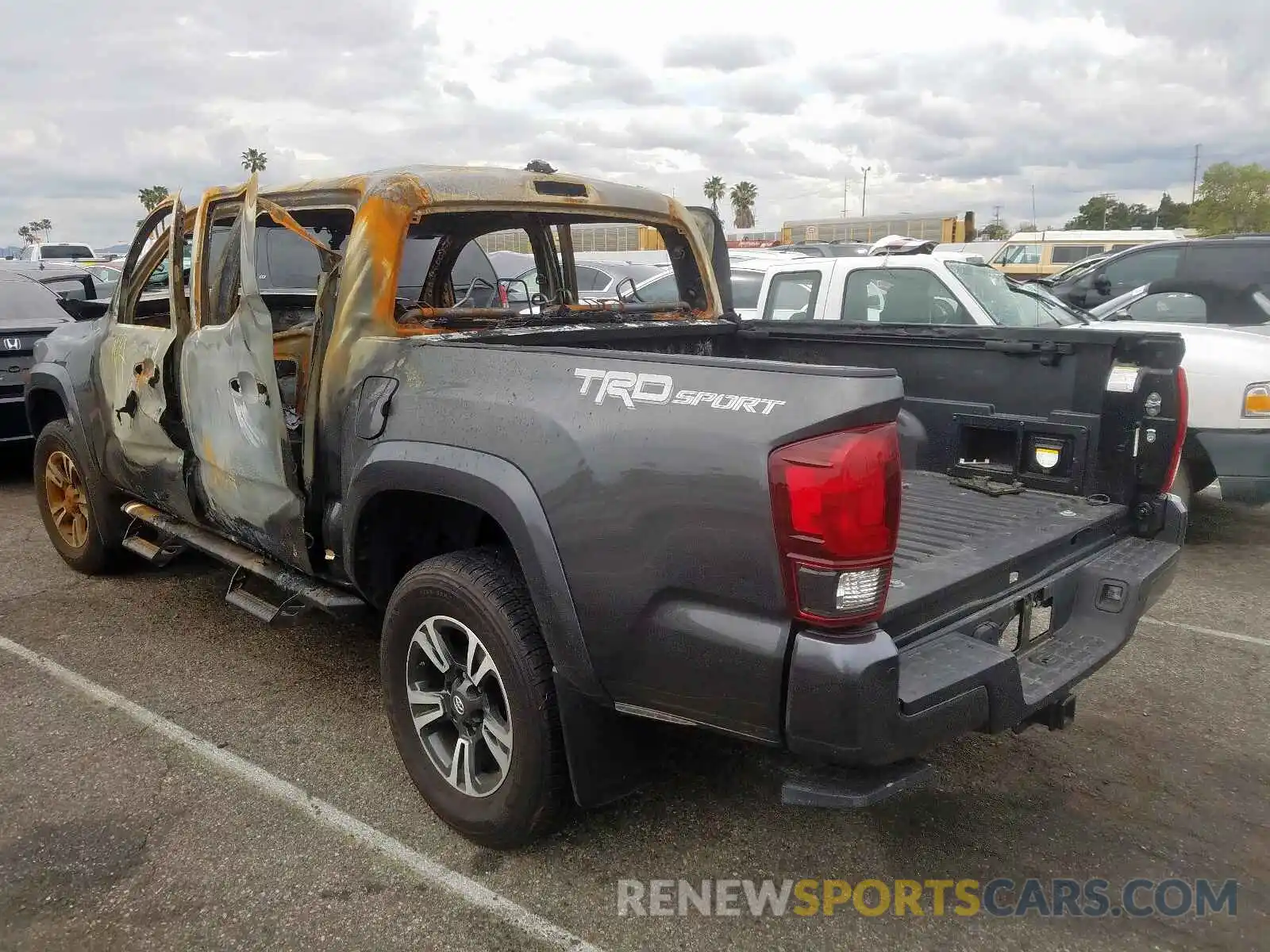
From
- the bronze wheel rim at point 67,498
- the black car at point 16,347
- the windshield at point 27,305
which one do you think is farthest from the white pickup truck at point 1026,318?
the windshield at point 27,305

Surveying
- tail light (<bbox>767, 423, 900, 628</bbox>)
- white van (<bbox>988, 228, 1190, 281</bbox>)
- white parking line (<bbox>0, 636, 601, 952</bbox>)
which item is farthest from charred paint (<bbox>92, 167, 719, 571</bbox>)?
white van (<bbox>988, 228, 1190, 281</bbox>)

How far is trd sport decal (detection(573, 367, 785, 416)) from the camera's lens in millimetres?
2192

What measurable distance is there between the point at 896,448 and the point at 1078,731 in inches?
85.0

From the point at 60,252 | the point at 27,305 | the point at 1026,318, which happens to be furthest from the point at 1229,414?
the point at 60,252

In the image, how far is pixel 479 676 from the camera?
278 cm

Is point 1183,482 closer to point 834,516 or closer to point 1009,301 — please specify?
point 1009,301

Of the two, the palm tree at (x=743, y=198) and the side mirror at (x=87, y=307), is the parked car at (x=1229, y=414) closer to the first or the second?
the side mirror at (x=87, y=307)

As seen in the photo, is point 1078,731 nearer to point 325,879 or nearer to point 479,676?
point 479,676

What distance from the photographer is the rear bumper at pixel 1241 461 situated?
5648 mm

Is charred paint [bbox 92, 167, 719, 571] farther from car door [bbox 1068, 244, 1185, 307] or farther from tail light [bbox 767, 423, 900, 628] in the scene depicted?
car door [bbox 1068, 244, 1185, 307]

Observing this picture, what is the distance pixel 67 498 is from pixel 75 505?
0.30 ft

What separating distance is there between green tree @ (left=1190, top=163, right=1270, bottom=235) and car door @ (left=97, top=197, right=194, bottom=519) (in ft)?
187

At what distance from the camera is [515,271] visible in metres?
4.33

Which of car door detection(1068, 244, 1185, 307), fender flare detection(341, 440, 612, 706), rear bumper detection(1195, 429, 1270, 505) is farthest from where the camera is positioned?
car door detection(1068, 244, 1185, 307)
